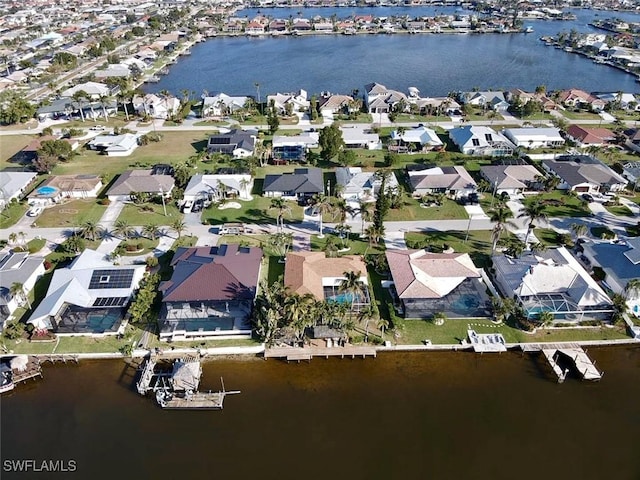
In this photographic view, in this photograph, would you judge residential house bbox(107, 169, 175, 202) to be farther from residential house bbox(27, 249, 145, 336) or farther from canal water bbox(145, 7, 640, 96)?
canal water bbox(145, 7, 640, 96)

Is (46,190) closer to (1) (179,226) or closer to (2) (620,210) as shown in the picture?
(1) (179,226)

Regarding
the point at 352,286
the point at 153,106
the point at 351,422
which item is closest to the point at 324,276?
the point at 352,286

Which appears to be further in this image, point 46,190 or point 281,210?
point 46,190

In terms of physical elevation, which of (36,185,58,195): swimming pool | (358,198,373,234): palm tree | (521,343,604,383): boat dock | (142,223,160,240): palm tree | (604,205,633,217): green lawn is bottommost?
(521,343,604,383): boat dock

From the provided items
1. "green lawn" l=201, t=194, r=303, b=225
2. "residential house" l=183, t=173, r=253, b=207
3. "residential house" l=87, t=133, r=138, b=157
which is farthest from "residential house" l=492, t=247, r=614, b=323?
"residential house" l=87, t=133, r=138, b=157

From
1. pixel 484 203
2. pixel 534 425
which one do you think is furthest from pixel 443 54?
pixel 534 425

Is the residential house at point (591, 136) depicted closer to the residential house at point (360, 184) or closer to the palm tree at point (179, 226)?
the residential house at point (360, 184)
